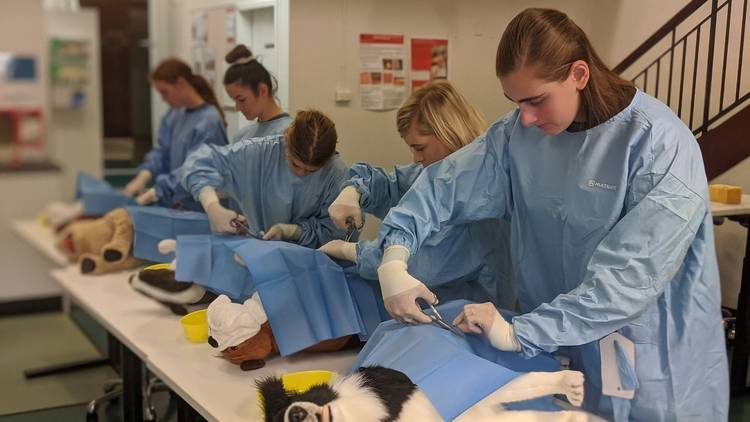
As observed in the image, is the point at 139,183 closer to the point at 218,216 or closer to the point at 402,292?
the point at 218,216

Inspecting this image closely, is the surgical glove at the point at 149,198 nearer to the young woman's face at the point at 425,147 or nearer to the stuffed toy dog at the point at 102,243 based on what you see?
the stuffed toy dog at the point at 102,243

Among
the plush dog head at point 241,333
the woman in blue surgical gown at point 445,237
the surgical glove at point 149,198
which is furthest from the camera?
the surgical glove at point 149,198

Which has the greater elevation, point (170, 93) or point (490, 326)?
point (170, 93)

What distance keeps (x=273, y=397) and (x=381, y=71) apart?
115 cm

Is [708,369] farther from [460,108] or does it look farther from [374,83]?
[374,83]

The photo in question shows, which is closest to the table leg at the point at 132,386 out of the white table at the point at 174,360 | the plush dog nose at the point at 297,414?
the white table at the point at 174,360

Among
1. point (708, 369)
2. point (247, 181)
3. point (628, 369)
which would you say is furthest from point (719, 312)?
point (247, 181)

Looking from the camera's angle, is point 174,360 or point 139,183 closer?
point 174,360

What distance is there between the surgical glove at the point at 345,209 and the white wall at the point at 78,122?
221cm

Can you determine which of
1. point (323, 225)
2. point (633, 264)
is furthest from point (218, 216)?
point (633, 264)

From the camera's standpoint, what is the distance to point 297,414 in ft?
4.42

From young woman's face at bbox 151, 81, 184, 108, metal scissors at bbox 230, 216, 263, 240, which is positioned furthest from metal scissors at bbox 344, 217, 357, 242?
young woman's face at bbox 151, 81, 184, 108

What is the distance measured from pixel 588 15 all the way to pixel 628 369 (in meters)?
1.03

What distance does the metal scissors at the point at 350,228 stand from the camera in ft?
6.94
